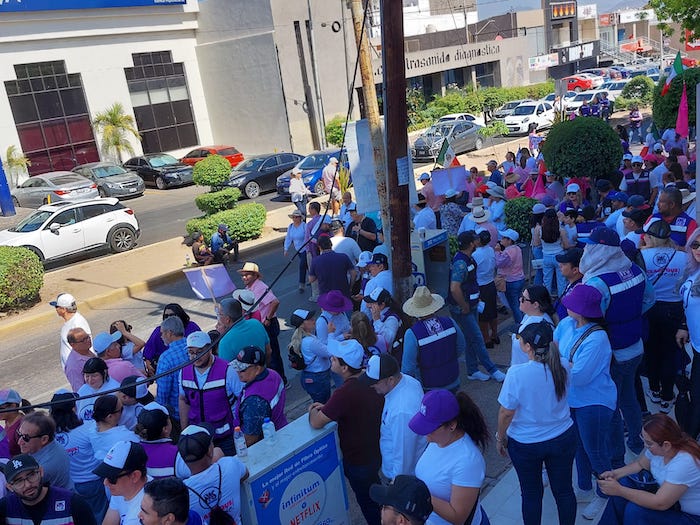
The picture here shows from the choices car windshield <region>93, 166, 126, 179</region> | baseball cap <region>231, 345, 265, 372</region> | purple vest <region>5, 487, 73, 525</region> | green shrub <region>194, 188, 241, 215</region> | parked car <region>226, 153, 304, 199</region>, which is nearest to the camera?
purple vest <region>5, 487, 73, 525</region>

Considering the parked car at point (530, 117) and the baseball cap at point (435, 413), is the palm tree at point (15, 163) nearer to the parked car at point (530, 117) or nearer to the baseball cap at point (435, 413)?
the parked car at point (530, 117)

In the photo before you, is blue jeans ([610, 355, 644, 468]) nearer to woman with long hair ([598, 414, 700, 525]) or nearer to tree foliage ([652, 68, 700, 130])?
woman with long hair ([598, 414, 700, 525])

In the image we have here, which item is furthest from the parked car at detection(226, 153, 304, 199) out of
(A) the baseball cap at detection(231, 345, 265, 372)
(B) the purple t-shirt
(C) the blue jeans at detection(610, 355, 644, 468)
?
(C) the blue jeans at detection(610, 355, 644, 468)

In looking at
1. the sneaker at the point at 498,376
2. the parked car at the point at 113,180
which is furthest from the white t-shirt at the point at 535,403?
the parked car at the point at 113,180

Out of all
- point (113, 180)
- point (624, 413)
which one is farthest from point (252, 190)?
point (624, 413)

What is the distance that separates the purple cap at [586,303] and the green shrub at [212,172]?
44.4 feet

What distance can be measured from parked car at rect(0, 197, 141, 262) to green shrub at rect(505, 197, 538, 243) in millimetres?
11045

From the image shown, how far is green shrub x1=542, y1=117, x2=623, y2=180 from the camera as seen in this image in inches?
471

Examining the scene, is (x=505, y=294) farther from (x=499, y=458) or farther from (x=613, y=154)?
(x=613, y=154)

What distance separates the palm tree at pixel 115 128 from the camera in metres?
31.4

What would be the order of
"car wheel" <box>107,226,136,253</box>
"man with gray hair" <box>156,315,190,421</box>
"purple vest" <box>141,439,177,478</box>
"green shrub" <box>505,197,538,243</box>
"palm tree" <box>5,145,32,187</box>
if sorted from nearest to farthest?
"purple vest" <box>141,439,177,478</box> → "man with gray hair" <box>156,315,190,421</box> → "green shrub" <box>505,197,538,243</box> → "car wheel" <box>107,226,136,253</box> → "palm tree" <box>5,145,32,187</box>

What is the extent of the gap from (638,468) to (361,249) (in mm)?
6699

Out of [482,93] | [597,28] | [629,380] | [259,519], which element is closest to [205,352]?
[259,519]

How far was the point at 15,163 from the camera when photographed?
28.6 m
